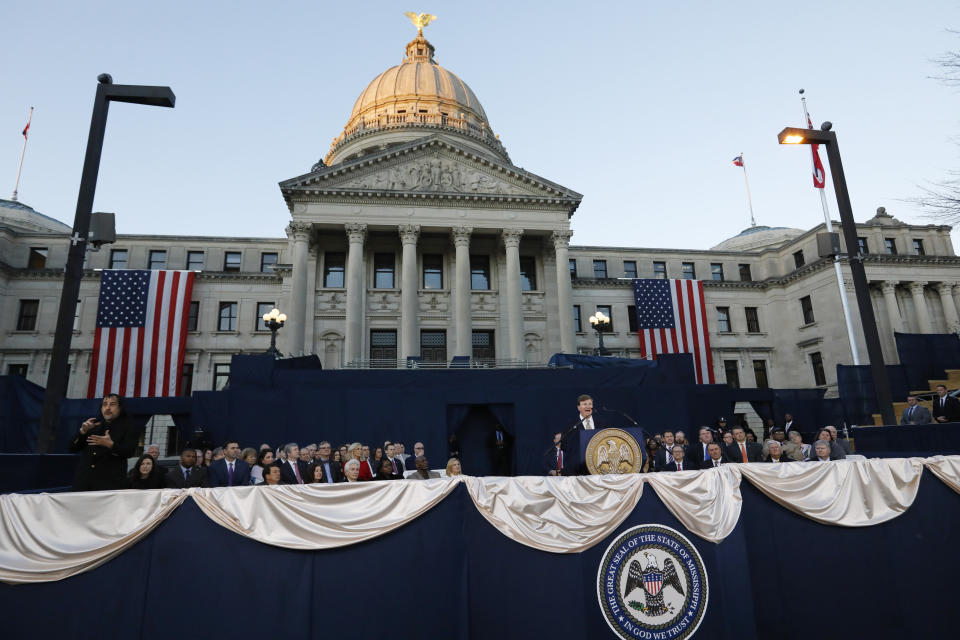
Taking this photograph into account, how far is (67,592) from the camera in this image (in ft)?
16.5

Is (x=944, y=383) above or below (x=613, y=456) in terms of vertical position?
above

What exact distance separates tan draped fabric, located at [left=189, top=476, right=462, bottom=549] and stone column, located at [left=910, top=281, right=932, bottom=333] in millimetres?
48363

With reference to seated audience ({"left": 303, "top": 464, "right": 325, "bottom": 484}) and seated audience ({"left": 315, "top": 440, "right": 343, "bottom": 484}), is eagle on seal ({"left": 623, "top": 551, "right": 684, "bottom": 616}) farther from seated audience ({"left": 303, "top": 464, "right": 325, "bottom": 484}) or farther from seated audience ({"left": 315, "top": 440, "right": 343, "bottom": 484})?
seated audience ({"left": 315, "top": 440, "right": 343, "bottom": 484})

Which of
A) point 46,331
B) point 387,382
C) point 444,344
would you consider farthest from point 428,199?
point 46,331

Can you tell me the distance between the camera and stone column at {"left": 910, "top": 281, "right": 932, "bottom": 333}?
4059 centimetres

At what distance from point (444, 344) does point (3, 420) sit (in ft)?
75.3

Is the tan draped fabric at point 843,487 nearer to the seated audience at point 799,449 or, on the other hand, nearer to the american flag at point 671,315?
the seated audience at point 799,449

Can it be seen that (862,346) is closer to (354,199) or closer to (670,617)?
(354,199)

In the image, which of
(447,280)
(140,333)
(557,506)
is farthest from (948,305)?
(140,333)

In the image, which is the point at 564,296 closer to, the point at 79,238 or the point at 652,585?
the point at 79,238

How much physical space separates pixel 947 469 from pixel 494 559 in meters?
5.34

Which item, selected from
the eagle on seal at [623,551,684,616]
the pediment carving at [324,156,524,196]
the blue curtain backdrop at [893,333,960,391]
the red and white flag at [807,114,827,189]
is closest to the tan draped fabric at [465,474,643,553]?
the eagle on seal at [623,551,684,616]

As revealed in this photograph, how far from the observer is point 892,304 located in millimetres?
40406

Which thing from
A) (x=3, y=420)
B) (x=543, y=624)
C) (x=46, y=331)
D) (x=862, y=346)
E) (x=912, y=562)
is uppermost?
(x=46, y=331)
